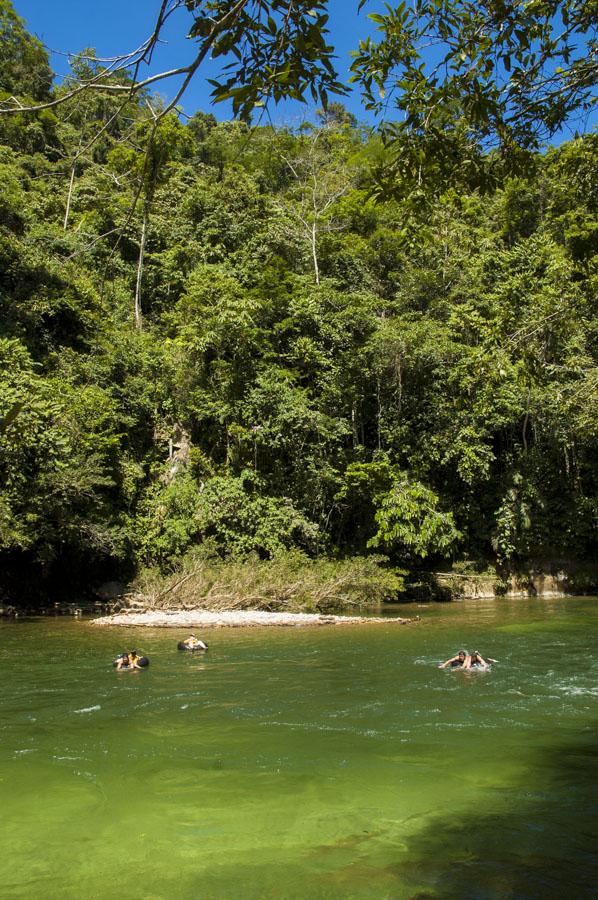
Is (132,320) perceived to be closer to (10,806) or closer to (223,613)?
(223,613)

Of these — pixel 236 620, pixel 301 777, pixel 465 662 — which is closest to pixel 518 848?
pixel 301 777

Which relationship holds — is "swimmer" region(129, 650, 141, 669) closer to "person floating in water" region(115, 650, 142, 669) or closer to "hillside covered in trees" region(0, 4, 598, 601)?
"person floating in water" region(115, 650, 142, 669)

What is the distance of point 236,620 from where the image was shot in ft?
55.9

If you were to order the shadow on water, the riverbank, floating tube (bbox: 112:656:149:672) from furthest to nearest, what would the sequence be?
the riverbank
floating tube (bbox: 112:656:149:672)
the shadow on water

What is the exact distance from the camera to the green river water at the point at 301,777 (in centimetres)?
436

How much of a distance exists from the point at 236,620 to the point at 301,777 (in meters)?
11.0

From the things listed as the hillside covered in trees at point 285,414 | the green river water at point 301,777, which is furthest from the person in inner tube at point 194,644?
the hillside covered in trees at point 285,414

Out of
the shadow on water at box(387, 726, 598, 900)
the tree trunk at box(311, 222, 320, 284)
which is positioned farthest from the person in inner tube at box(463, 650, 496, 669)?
the tree trunk at box(311, 222, 320, 284)

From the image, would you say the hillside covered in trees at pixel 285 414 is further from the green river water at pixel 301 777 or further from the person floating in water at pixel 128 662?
the green river water at pixel 301 777

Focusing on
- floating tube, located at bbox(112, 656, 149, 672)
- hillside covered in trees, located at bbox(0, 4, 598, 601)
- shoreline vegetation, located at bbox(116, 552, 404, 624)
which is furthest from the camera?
hillside covered in trees, located at bbox(0, 4, 598, 601)

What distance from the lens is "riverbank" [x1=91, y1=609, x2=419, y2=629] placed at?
16.8m

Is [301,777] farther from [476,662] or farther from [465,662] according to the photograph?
[476,662]

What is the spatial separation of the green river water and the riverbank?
4.39 m

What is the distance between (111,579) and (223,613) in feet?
17.8
